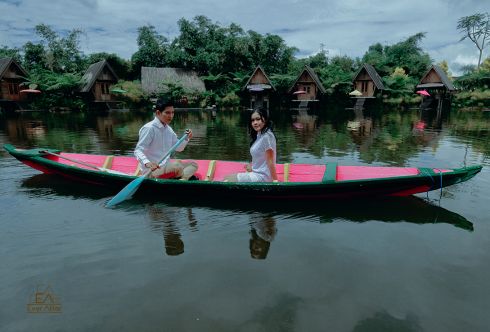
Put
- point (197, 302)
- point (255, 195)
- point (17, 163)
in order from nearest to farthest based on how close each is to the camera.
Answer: point (197, 302), point (255, 195), point (17, 163)

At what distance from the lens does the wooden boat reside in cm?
405

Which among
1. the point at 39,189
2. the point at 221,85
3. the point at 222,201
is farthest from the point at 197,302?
the point at 221,85

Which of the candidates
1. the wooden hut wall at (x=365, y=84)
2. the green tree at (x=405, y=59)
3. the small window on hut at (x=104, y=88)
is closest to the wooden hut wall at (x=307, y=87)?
the wooden hut wall at (x=365, y=84)

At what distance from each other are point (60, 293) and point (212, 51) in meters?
30.0

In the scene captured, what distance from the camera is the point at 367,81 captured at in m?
29.4

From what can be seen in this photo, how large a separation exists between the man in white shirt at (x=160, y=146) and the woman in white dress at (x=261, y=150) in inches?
32.7

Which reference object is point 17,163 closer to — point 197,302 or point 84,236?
point 84,236

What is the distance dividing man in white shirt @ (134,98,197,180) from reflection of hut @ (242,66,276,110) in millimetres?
23339

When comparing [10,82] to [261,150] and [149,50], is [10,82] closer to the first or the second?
[149,50]

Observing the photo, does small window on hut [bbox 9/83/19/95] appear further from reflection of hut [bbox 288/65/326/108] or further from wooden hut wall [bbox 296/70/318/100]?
wooden hut wall [bbox 296/70/318/100]

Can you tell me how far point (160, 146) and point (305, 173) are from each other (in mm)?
2167

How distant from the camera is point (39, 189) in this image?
546cm

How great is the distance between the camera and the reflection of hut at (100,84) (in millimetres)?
26078

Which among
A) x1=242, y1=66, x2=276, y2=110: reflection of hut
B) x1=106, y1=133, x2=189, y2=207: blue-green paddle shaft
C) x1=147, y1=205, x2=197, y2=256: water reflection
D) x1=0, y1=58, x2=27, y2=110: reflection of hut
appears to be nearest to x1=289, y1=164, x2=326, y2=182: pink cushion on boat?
x1=147, y1=205, x2=197, y2=256: water reflection
